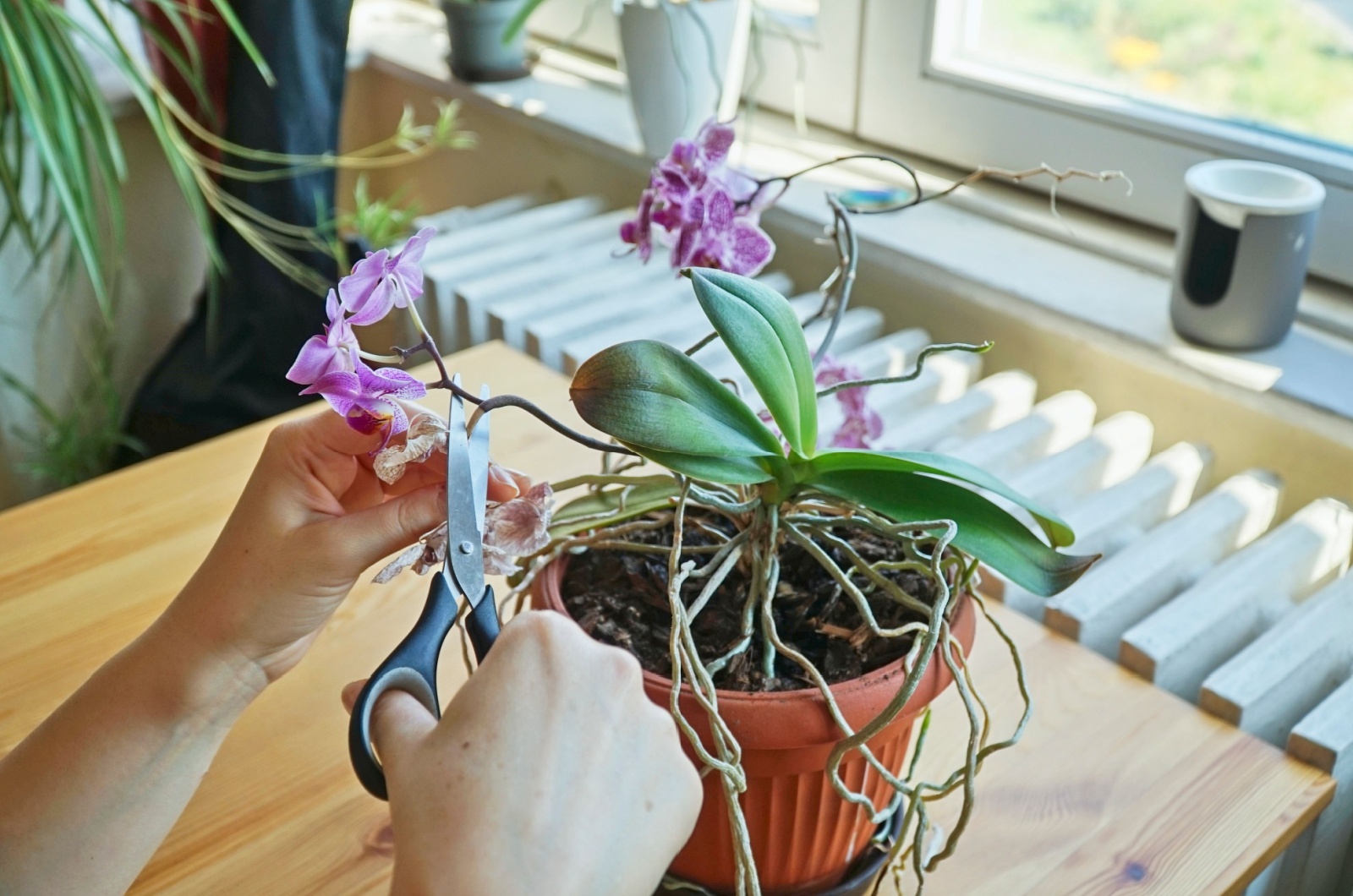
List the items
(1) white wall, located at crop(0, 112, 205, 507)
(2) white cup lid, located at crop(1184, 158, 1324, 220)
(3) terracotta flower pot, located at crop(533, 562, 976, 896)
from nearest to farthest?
(3) terracotta flower pot, located at crop(533, 562, 976, 896) < (2) white cup lid, located at crop(1184, 158, 1324, 220) < (1) white wall, located at crop(0, 112, 205, 507)

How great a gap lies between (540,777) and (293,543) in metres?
0.19

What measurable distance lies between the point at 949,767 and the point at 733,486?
0.22 meters

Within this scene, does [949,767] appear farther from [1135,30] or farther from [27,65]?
[27,65]

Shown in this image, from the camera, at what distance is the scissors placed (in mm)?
488

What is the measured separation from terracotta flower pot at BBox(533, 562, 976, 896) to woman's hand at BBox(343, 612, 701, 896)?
7cm

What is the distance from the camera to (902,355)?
115cm

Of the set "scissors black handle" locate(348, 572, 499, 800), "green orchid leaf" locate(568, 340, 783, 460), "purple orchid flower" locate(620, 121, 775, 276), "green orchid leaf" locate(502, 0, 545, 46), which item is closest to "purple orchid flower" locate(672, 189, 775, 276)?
"purple orchid flower" locate(620, 121, 775, 276)

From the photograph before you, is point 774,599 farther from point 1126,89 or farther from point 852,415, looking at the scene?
point 1126,89

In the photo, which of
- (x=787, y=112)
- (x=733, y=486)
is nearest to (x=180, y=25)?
(x=787, y=112)

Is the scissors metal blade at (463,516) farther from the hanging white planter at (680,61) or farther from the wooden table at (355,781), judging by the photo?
the hanging white planter at (680,61)

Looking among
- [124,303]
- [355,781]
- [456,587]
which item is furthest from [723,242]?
[124,303]

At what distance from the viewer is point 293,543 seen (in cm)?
57

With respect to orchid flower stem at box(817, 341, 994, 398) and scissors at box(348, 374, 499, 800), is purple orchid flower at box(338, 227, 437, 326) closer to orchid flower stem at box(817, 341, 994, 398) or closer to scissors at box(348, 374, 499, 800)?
scissors at box(348, 374, 499, 800)

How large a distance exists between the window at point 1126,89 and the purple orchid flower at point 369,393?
0.91 meters
